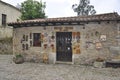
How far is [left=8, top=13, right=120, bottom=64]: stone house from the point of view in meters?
12.3

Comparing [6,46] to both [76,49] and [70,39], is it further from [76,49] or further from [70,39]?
[76,49]

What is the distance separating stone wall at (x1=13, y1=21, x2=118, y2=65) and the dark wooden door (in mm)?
345

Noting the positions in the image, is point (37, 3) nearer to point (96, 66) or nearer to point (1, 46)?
point (1, 46)

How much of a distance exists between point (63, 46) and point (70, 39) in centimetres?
75

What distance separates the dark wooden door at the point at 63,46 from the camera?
539 inches

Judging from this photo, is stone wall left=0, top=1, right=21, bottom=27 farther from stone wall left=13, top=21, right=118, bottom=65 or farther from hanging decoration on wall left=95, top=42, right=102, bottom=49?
hanging decoration on wall left=95, top=42, right=102, bottom=49

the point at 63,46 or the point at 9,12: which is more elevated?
the point at 9,12

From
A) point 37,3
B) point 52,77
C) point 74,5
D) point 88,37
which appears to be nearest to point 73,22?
point 88,37

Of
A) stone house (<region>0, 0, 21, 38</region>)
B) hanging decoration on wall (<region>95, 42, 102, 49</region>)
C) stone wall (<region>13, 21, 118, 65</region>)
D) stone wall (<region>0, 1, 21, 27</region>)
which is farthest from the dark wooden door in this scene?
stone wall (<region>0, 1, 21, 27</region>)

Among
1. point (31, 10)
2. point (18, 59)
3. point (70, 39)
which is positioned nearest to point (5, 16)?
point (31, 10)

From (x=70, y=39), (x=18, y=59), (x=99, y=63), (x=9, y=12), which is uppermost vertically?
(x=9, y=12)

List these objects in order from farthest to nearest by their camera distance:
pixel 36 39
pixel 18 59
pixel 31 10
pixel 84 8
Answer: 1. pixel 84 8
2. pixel 31 10
3. pixel 36 39
4. pixel 18 59

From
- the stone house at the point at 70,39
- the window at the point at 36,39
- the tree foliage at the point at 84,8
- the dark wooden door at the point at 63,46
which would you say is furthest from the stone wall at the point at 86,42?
the tree foliage at the point at 84,8

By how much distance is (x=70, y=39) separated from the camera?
13.6 m
